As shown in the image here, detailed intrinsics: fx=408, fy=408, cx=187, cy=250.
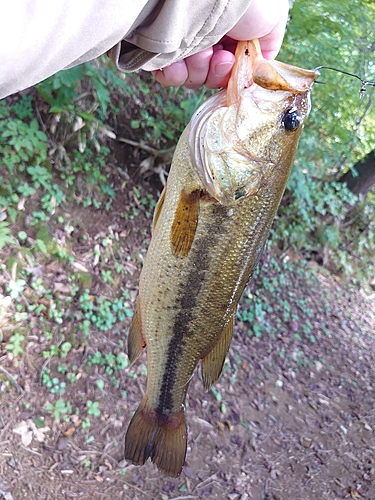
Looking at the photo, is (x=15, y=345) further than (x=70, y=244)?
No

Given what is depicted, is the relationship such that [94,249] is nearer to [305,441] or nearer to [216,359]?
[216,359]

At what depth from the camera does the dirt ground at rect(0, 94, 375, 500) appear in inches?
118

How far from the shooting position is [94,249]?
382cm

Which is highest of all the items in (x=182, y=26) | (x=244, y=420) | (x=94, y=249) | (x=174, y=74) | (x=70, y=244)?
(x=182, y=26)

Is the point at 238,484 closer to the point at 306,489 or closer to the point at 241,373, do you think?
the point at 306,489

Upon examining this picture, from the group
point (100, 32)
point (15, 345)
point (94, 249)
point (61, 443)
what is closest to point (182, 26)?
point (100, 32)

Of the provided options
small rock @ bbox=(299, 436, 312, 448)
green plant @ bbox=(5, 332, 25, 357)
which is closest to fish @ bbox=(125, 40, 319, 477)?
green plant @ bbox=(5, 332, 25, 357)

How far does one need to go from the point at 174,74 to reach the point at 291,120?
55 cm

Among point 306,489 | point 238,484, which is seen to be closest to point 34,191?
point 238,484

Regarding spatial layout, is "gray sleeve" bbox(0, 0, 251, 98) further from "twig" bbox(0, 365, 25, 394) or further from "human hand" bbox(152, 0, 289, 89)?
"twig" bbox(0, 365, 25, 394)

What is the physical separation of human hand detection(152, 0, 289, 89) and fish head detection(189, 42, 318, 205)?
0.07 meters

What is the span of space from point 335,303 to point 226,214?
19.8 feet

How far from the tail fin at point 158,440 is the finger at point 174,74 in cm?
148

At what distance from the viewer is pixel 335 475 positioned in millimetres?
4320
